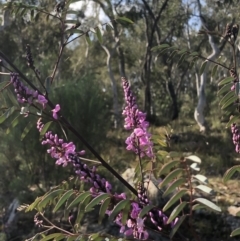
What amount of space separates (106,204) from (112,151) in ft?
27.0

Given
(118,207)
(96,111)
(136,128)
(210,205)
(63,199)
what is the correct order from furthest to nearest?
1. (96,111)
2. (136,128)
3. (63,199)
4. (118,207)
5. (210,205)

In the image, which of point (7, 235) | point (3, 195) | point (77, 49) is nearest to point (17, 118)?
point (7, 235)

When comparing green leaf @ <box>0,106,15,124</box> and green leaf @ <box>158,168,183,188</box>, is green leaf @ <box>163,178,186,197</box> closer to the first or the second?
green leaf @ <box>158,168,183,188</box>

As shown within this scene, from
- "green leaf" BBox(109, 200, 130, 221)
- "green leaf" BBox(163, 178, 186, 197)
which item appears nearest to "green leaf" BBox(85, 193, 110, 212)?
"green leaf" BBox(109, 200, 130, 221)

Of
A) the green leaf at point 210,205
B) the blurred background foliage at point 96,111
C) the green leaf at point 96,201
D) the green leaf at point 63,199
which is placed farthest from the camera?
the blurred background foliage at point 96,111

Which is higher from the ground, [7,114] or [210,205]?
[7,114]

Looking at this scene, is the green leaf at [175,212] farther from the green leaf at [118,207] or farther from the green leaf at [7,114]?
the green leaf at [7,114]

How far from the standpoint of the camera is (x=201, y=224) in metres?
6.36

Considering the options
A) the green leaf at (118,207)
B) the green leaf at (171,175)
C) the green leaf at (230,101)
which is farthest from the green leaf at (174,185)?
the green leaf at (230,101)

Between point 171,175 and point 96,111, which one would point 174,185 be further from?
point 96,111

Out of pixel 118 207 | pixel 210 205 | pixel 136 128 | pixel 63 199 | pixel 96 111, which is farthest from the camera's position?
pixel 96 111

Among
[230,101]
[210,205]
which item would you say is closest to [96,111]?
[230,101]

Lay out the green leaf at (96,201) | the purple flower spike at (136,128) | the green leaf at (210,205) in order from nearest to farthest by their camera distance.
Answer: the green leaf at (210,205) < the green leaf at (96,201) < the purple flower spike at (136,128)

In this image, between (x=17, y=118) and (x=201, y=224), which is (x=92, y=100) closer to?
(x=201, y=224)
